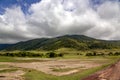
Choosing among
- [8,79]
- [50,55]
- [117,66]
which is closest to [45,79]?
[8,79]

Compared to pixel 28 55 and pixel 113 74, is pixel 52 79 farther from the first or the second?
pixel 28 55

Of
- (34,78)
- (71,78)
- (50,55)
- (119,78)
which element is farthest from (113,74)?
(50,55)

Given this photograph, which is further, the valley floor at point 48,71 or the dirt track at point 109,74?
the valley floor at point 48,71

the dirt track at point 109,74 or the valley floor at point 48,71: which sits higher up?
the dirt track at point 109,74

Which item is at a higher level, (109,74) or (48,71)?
(109,74)

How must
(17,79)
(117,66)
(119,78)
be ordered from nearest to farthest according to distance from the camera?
(119,78), (117,66), (17,79)

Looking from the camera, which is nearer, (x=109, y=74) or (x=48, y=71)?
(x=109, y=74)

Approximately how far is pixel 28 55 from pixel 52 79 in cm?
14521

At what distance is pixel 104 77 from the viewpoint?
22281mm

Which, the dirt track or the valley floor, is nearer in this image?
the dirt track

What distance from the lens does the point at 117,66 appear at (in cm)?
2356

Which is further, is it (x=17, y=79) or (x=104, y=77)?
(x=17, y=79)

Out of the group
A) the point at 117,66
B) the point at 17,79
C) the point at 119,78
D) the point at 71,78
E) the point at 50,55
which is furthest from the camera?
the point at 50,55

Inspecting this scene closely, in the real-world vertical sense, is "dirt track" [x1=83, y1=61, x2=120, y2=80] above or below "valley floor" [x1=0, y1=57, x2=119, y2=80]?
above
